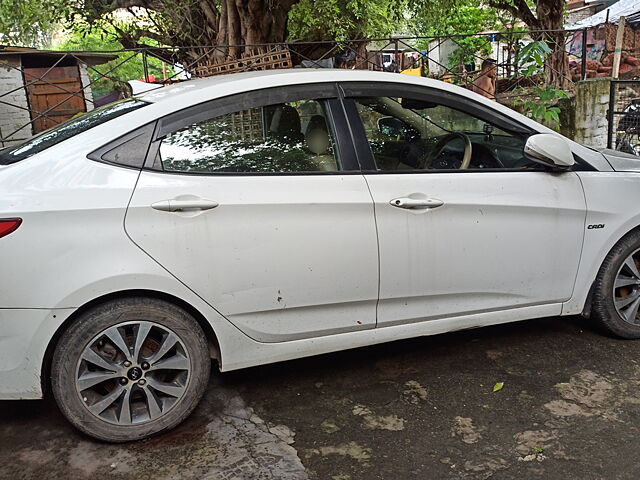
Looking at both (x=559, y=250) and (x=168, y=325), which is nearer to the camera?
(x=168, y=325)

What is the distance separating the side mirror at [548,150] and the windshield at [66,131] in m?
2.04

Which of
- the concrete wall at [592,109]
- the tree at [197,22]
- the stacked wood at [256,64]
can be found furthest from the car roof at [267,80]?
the concrete wall at [592,109]

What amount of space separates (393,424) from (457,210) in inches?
44.4

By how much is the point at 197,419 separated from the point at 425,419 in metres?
1.12

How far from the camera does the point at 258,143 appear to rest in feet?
9.61

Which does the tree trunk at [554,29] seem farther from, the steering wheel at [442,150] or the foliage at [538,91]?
the steering wheel at [442,150]

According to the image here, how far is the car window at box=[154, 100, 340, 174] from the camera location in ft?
9.16

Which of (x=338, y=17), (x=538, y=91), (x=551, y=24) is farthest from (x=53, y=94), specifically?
(x=551, y=24)

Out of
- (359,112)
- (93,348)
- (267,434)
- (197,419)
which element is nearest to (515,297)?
(359,112)

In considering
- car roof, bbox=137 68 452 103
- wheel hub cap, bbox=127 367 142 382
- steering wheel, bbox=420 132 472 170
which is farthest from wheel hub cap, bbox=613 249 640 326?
wheel hub cap, bbox=127 367 142 382

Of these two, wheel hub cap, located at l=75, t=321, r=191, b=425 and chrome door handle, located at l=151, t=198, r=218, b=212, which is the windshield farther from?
wheel hub cap, located at l=75, t=321, r=191, b=425

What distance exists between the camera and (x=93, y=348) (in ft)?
8.60

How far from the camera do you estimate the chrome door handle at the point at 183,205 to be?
2646 millimetres

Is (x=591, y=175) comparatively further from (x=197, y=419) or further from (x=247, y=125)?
(x=197, y=419)
